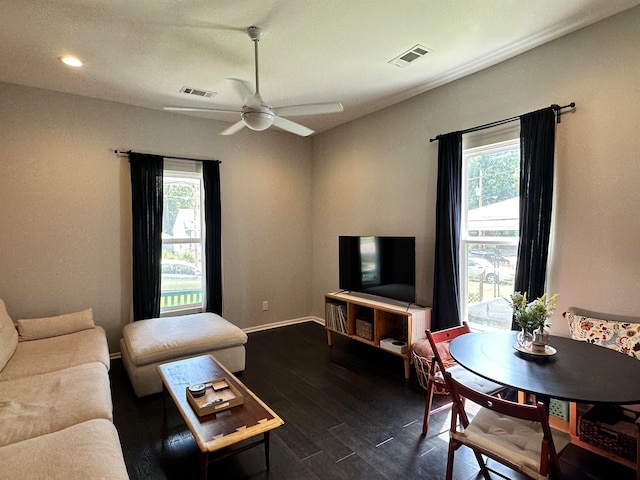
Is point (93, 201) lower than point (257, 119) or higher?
lower

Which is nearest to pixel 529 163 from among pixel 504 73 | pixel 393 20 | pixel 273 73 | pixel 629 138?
pixel 629 138

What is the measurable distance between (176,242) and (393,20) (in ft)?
11.3

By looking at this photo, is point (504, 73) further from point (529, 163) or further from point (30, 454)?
point (30, 454)

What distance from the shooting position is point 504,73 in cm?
294

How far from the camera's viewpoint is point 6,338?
2732 mm

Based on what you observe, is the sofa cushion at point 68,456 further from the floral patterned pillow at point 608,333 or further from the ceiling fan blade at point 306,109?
the floral patterned pillow at point 608,333

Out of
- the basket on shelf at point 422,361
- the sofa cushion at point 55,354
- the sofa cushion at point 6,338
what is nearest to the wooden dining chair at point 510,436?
the basket on shelf at point 422,361

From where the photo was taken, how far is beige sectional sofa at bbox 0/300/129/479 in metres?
1.51

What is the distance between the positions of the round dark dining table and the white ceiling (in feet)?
7.32

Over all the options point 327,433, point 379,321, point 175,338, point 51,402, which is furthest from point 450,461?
point 175,338

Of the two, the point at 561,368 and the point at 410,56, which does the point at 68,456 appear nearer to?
the point at 561,368

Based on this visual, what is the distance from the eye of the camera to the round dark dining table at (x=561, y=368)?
1572 mm

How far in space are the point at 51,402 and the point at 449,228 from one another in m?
3.33

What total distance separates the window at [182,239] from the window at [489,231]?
3.22 m
